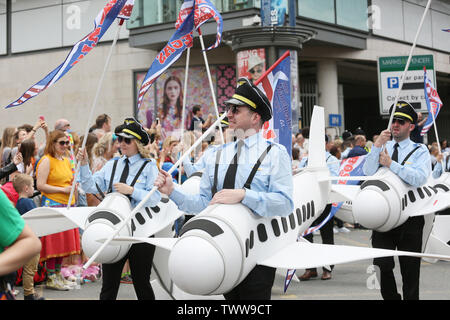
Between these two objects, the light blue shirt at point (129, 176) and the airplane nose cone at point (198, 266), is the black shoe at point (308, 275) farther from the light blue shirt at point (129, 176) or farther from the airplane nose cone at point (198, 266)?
the airplane nose cone at point (198, 266)

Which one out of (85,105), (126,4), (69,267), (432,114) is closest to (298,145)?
(432,114)

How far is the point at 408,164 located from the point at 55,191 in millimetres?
4409

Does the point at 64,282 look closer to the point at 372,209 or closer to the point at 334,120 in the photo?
the point at 372,209

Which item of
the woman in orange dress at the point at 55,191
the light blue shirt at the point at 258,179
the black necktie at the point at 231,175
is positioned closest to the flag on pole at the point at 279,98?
the light blue shirt at the point at 258,179

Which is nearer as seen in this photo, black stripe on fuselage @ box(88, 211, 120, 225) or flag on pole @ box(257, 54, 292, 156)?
black stripe on fuselage @ box(88, 211, 120, 225)

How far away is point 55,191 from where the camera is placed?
7.97 m

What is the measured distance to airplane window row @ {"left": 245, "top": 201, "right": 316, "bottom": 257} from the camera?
396cm

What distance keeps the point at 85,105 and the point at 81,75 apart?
1250mm

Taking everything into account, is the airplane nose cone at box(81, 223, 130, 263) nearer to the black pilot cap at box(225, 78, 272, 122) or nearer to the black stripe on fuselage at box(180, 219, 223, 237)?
the black stripe on fuselage at box(180, 219, 223, 237)

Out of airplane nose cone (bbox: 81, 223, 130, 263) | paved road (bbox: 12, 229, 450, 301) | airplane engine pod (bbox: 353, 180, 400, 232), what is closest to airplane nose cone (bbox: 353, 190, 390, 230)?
airplane engine pod (bbox: 353, 180, 400, 232)

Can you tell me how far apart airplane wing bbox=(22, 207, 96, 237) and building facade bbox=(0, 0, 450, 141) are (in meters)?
14.9

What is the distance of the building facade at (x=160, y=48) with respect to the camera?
22.7 m
